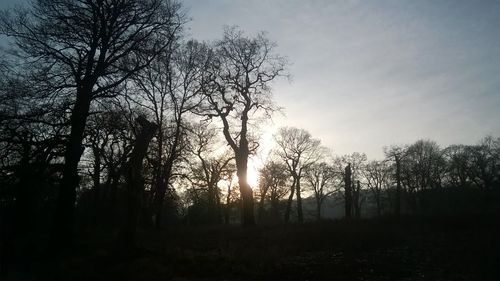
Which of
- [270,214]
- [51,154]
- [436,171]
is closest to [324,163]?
[270,214]

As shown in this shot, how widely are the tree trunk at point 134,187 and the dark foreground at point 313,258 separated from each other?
0.65 m

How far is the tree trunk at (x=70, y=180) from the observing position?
16719 mm

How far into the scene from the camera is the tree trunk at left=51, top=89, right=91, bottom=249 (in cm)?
1672

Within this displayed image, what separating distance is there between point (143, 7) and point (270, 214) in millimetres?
47829

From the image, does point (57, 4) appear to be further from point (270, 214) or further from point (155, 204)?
point (270, 214)

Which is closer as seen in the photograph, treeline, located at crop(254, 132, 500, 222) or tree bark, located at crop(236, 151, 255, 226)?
tree bark, located at crop(236, 151, 255, 226)

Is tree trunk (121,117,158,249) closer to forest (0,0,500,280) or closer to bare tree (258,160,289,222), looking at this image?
forest (0,0,500,280)

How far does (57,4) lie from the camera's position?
16359 millimetres

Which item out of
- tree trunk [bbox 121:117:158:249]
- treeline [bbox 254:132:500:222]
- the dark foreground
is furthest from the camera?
treeline [bbox 254:132:500:222]

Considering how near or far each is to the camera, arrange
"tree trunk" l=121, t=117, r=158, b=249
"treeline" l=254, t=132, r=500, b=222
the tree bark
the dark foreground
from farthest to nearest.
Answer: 1. "treeline" l=254, t=132, r=500, b=222
2. the tree bark
3. "tree trunk" l=121, t=117, r=158, b=249
4. the dark foreground

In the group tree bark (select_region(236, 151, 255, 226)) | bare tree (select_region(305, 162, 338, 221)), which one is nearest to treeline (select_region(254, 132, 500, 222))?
bare tree (select_region(305, 162, 338, 221))

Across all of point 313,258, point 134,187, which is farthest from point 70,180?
point 313,258

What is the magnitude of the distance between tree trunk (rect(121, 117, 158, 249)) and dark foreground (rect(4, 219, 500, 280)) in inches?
25.5

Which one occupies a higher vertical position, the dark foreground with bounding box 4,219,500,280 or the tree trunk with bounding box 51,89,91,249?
the tree trunk with bounding box 51,89,91,249
